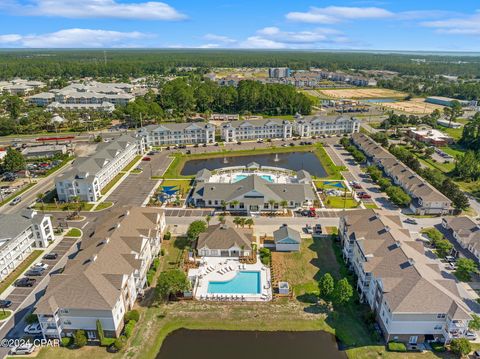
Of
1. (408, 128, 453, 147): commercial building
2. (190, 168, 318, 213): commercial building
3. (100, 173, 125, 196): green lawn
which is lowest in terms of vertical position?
(100, 173, 125, 196): green lawn

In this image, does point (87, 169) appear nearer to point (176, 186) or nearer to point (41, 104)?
point (176, 186)

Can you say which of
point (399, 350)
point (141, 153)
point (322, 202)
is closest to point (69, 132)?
point (141, 153)

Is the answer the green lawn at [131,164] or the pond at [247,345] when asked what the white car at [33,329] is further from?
the green lawn at [131,164]

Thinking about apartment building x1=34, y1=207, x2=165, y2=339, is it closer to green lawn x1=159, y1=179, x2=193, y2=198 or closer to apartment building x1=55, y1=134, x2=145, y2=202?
apartment building x1=55, y1=134, x2=145, y2=202

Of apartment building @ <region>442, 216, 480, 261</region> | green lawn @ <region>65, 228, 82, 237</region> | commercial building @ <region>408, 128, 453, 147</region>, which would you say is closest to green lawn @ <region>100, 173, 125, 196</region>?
green lawn @ <region>65, 228, 82, 237</region>

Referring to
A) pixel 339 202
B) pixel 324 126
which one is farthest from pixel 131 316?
pixel 324 126

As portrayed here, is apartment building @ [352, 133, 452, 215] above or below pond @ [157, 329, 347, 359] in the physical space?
above
